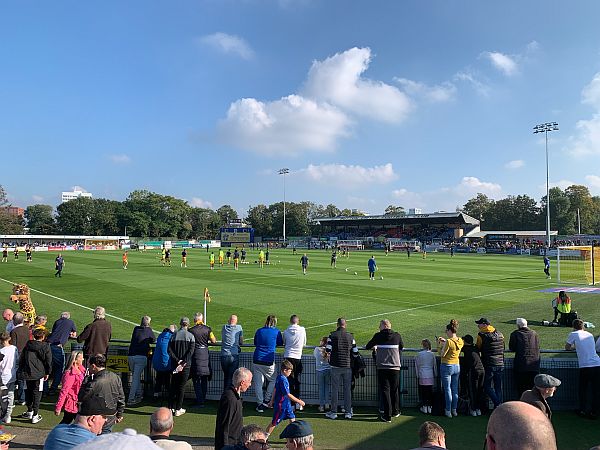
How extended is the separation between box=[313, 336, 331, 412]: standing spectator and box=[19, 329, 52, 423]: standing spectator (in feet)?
15.8

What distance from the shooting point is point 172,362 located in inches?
318

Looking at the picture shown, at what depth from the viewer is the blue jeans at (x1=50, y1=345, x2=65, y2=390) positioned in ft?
29.9

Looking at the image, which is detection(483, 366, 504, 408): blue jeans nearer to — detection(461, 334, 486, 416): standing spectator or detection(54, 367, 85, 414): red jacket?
detection(461, 334, 486, 416): standing spectator

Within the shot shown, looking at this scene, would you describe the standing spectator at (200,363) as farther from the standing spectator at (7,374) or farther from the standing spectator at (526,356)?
the standing spectator at (526,356)

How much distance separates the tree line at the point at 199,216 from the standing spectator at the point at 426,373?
109 meters

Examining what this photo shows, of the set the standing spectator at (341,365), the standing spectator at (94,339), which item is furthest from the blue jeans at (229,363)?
the standing spectator at (94,339)

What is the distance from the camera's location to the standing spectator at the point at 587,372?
7801 millimetres

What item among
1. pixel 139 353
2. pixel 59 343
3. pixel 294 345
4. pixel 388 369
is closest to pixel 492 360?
pixel 388 369

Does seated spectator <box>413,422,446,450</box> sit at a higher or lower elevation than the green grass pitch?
higher

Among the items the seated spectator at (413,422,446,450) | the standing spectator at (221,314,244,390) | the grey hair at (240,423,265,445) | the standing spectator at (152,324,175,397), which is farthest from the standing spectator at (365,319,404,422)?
the grey hair at (240,423,265,445)

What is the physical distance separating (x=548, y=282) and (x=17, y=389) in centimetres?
3091

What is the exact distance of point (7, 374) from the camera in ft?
24.4

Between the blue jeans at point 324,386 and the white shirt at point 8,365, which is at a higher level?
the white shirt at point 8,365

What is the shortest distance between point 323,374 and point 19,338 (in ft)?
18.9
